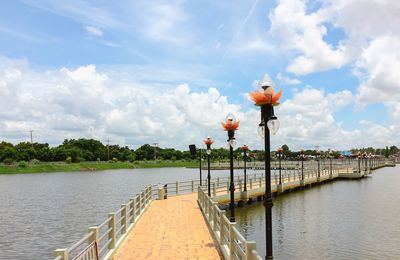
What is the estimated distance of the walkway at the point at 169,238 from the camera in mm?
13320

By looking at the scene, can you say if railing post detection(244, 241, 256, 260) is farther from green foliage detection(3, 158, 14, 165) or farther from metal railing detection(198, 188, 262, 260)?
green foliage detection(3, 158, 14, 165)

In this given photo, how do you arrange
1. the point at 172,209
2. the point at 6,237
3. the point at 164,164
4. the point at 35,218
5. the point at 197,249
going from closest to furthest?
the point at 197,249, the point at 172,209, the point at 6,237, the point at 35,218, the point at 164,164

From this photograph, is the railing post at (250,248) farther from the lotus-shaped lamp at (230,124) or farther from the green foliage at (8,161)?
the green foliage at (8,161)

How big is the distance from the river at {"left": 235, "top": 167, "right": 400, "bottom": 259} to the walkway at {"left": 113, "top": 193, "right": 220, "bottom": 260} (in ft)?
13.9

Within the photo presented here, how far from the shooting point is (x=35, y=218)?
117 feet

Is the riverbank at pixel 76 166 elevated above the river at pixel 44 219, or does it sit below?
above

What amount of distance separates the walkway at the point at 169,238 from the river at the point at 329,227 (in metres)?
4.25

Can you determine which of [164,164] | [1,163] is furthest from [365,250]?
[164,164]

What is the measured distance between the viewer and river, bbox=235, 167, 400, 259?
823 inches

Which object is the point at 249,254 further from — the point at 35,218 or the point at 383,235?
the point at 35,218

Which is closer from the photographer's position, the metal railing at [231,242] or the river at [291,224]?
the metal railing at [231,242]

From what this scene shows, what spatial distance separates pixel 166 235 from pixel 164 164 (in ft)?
564

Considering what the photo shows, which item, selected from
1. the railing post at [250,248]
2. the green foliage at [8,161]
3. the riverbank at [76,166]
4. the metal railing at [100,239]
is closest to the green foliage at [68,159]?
the riverbank at [76,166]

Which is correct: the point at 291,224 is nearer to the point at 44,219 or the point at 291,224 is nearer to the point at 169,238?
the point at 169,238
